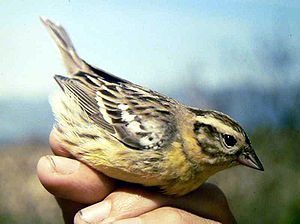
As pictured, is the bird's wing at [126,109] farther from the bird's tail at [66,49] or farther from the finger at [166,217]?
the finger at [166,217]

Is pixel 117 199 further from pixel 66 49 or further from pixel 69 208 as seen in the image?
pixel 66 49

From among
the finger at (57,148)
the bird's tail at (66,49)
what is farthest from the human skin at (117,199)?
the bird's tail at (66,49)

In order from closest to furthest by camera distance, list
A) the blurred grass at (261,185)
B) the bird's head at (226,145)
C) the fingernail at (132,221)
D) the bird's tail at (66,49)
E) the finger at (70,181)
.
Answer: the fingernail at (132,221), the finger at (70,181), the bird's head at (226,145), the bird's tail at (66,49), the blurred grass at (261,185)

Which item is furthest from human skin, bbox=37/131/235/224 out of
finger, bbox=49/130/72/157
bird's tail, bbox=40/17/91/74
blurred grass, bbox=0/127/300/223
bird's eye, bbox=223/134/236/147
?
blurred grass, bbox=0/127/300/223

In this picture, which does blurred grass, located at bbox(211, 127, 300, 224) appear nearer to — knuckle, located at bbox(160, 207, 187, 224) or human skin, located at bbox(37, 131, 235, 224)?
human skin, located at bbox(37, 131, 235, 224)

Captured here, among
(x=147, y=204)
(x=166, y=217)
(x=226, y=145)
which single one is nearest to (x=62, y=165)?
(x=147, y=204)

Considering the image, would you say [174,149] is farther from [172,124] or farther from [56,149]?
[56,149]
